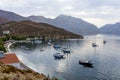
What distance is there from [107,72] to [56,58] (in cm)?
4635

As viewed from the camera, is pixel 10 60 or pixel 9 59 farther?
pixel 9 59

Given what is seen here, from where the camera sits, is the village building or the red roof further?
the village building

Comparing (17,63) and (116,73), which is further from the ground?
(17,63)

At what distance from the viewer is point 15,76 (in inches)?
1382

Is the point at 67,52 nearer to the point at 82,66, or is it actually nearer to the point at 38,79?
the point at 82,66

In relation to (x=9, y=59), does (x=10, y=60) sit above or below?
below

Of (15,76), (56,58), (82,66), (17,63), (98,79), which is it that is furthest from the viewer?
(56,58)

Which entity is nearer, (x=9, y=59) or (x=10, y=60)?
(x=10, y=60)

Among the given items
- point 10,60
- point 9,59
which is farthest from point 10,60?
point 9,59

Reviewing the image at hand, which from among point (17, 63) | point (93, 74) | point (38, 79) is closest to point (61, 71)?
point (93, 74)

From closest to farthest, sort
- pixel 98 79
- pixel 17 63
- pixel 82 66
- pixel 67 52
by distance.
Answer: pixel 17 63, pixel 98 79, pixel 82 66, pixel 67 52

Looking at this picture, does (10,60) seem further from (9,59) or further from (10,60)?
(9,59)

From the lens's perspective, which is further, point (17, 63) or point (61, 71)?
point (61, 71)

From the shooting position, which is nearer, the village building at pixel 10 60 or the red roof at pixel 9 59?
the red roof at pixel 9 59
